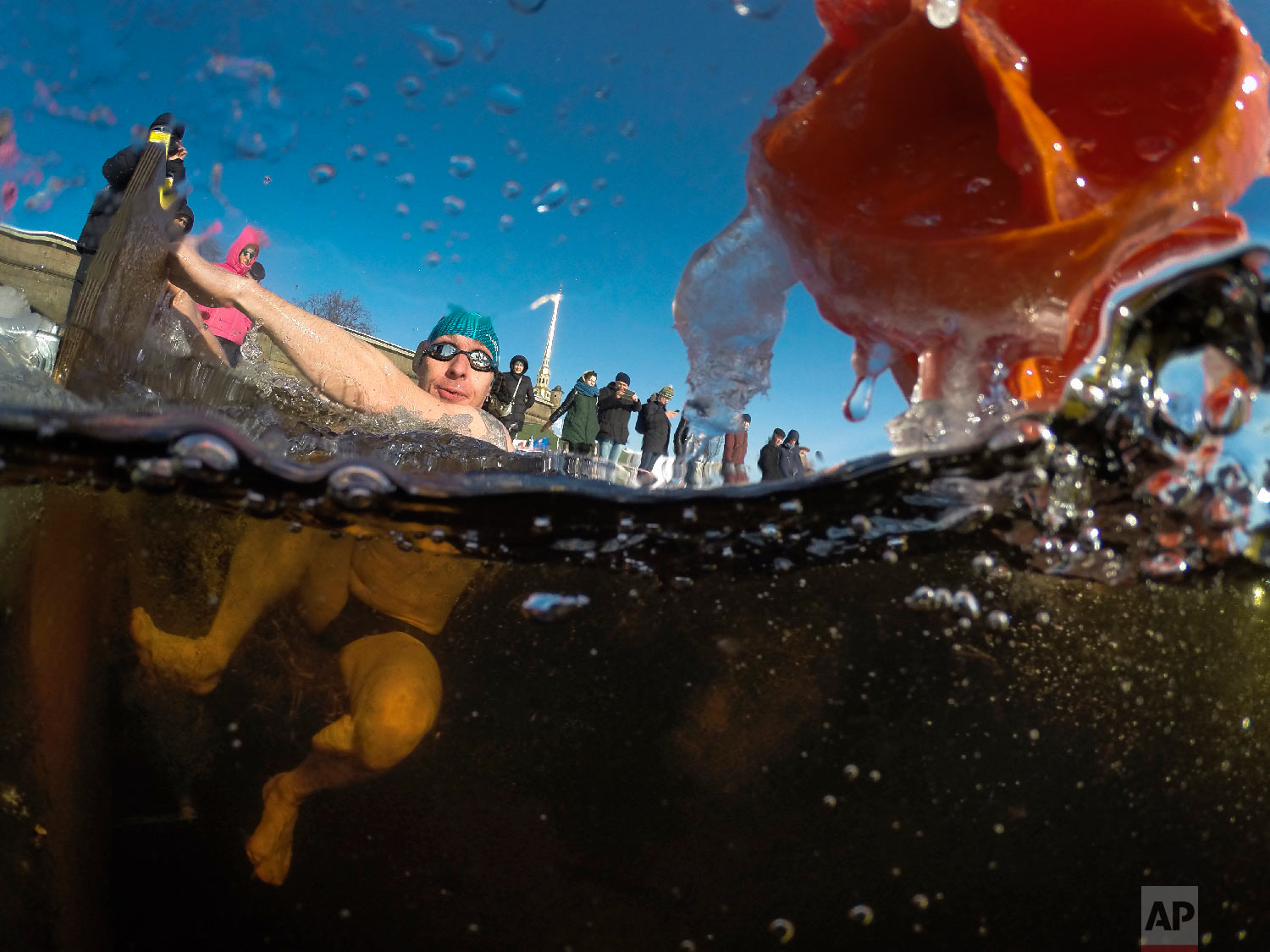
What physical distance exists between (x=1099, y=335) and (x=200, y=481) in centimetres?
137

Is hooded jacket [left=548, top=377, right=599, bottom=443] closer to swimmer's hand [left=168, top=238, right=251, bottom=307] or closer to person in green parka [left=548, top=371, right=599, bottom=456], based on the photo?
person in green parka [left=548, top=371, right=599, bottom=456]

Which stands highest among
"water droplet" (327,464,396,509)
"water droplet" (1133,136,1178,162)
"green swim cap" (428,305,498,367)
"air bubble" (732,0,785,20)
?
"air bubble" (732,0,785,20)

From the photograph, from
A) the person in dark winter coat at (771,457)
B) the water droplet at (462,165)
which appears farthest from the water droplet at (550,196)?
the person in dark winter coat at (771,457)

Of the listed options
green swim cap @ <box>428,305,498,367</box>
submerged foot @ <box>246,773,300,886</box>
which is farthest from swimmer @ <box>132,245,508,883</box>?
green swim cap @ <box>428,305,498,367</box>

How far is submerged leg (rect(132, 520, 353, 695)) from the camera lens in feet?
4.09

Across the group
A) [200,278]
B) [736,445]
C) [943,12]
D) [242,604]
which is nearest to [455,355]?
[200,278]

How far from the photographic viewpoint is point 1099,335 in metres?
0.97

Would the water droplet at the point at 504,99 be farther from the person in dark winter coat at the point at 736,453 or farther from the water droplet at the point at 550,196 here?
the person in dark winter coat at the point at 736,453

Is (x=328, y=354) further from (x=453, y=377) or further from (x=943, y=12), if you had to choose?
(x=943, y=12)

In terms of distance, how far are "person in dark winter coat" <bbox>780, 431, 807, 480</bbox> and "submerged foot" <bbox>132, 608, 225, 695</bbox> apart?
1.01m

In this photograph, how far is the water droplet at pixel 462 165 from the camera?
161 cm

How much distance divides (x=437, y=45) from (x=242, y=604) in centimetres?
118

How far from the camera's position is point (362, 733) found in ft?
4.05

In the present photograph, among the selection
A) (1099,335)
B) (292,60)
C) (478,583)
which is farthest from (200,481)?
(1099,335)
